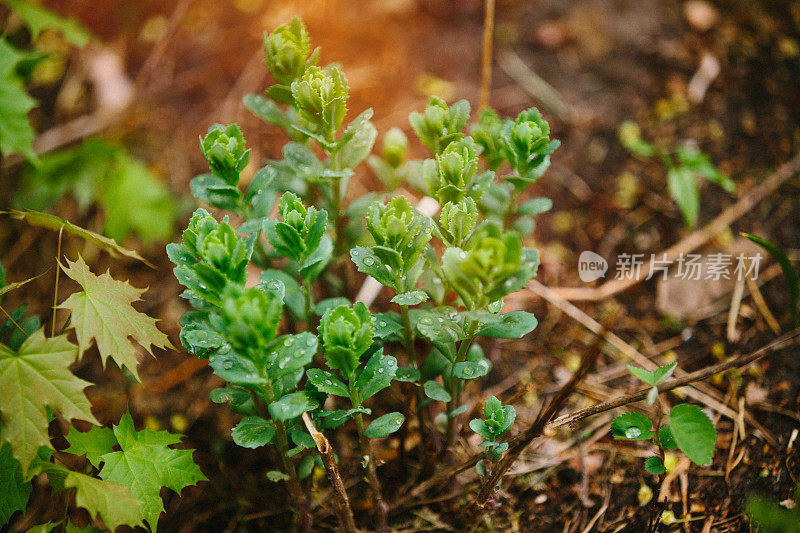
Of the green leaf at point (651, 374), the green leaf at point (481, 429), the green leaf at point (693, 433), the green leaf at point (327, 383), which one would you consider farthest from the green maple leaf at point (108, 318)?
the green leaf at point (693, 433)

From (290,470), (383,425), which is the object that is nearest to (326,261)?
(383,425)

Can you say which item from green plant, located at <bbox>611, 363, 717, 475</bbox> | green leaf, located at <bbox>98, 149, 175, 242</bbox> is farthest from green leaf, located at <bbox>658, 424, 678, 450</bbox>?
green leaf, located at <bbox>98, 149, 175, 242</bbox>

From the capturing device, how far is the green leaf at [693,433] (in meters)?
1.15

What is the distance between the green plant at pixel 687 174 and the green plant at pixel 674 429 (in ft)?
3.65

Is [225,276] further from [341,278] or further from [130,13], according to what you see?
[130,13]

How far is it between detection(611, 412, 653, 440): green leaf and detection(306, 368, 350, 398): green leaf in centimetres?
68

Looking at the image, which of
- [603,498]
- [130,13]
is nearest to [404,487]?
[603,498]

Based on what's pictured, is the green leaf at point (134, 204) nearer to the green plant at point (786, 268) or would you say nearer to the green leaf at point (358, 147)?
the green leaf at point (358, 147)

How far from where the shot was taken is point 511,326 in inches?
46.0

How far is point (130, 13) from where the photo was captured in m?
2.79

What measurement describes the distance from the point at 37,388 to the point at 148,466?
12.6 inches

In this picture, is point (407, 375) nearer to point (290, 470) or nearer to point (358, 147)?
point (290, 470)

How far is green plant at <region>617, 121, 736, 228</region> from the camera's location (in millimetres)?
2100

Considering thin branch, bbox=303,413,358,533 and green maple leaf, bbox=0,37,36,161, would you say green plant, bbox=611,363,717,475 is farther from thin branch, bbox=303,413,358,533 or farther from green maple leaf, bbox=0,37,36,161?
green maple leaf, bbox=0,37,36,161
